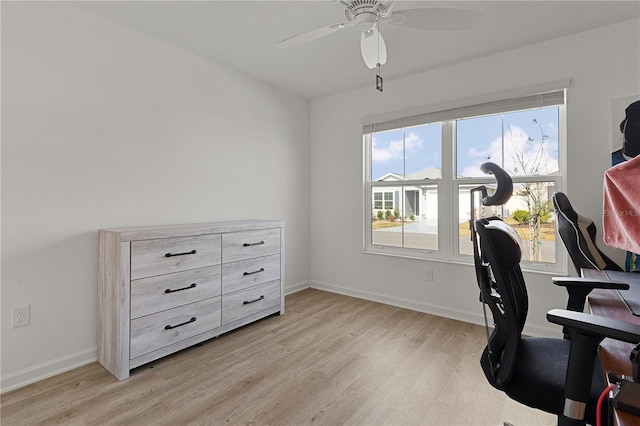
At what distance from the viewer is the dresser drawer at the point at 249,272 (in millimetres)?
2643

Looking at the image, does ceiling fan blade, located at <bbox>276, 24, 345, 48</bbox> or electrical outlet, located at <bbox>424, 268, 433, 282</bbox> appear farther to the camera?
electrical outlet, located at <bbox>424, 268, 433, 282</bbox>

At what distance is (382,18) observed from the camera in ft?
5.35

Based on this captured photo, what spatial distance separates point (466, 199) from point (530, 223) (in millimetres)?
583

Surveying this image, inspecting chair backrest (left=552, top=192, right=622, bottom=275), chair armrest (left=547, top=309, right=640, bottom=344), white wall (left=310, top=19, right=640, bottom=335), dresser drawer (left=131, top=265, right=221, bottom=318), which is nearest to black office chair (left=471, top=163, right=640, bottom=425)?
chair armrest (left=547, top=309, right=640, bottom=344)

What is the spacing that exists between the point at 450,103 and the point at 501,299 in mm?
2476

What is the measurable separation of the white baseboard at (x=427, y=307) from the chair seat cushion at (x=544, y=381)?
5.62 feet

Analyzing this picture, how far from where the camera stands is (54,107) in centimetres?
209

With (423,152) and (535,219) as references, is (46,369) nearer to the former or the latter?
(423,152)

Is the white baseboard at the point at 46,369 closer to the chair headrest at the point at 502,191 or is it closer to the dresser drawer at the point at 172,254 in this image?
the dresser drawer at the point at 172,254

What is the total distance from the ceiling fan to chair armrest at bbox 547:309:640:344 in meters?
1.41

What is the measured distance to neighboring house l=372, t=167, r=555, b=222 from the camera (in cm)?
314

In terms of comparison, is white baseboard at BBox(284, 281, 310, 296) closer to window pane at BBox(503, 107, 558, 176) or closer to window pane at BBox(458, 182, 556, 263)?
window pane at BBox(458, 182, 556, 263)

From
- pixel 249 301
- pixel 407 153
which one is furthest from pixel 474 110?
pixel 249 301

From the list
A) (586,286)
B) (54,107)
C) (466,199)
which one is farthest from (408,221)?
A: (54,107)
